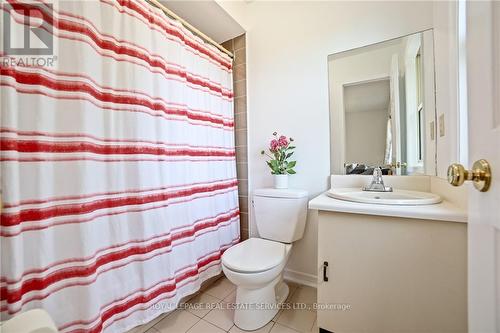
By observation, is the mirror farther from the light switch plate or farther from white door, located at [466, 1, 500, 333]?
white door, located at [466, 1, 500, 333]

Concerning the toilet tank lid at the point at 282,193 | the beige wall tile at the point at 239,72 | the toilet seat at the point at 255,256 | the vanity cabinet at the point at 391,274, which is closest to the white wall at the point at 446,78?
the vanity cabinet at the point at 391,274

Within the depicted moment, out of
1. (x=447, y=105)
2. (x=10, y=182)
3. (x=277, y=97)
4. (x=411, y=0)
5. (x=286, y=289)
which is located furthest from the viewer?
(x=277, y=97)

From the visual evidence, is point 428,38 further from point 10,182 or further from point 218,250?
point 10,182

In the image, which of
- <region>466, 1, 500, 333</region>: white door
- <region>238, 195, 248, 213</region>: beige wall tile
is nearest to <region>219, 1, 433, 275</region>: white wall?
<region>238, 195, 248, 213</region>: beige wall tile

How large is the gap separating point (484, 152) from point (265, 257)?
110 centimetres

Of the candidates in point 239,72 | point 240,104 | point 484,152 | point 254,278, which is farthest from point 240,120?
point 484,152

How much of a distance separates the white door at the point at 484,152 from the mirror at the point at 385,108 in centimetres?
85

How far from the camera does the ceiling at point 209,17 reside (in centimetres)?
151

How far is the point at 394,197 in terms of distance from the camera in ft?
3.93

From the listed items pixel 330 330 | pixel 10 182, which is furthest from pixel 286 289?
pixel 10 182

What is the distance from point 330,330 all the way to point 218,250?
895mm

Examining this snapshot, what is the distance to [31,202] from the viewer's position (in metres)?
0.76

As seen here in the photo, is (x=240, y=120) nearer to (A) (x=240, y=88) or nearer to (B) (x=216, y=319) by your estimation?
(A) (x=240, y=88)

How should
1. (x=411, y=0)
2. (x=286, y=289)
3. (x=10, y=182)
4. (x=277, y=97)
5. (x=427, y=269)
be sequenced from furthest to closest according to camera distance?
(x=277, y=97) → (x=286, y=289) → (x=411, y=0) → (x=427, y=269) → (x=10, y=182)
